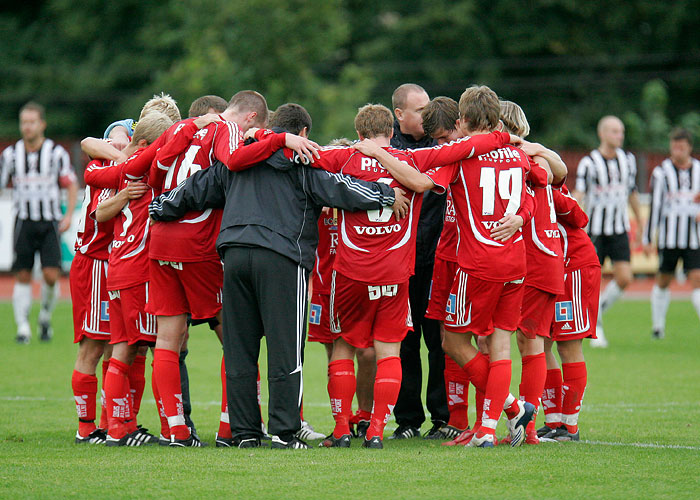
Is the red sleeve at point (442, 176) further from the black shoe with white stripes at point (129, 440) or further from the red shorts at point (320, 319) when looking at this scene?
the black shoe with white stripes at point (129, 440)

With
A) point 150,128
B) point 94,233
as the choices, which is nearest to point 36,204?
point 94,233

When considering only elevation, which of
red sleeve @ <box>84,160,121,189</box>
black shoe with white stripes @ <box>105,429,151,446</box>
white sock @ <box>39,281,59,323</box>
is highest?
red sleeve @ <box>84,160,121,189</box>

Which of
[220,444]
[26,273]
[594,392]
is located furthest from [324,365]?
[220,444]

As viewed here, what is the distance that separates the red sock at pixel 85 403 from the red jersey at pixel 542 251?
3.00 meters

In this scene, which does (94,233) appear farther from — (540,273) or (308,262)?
(540,273)

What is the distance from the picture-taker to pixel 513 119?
6.60 metres

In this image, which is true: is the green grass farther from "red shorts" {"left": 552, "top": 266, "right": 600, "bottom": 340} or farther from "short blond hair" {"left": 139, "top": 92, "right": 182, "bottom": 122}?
"short blond hair" {"left": 139, "top": 92, "right": 182, "bottom": 122}

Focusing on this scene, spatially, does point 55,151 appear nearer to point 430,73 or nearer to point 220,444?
point 220,444

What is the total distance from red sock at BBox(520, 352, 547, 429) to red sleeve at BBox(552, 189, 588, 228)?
3.25ft

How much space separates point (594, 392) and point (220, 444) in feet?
13.7

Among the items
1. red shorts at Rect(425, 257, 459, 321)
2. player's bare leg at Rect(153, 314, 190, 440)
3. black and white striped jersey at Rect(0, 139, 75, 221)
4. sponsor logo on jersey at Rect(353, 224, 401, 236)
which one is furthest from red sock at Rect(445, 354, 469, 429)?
black and white striped jersey at Rect(0, 139, 75, 221)

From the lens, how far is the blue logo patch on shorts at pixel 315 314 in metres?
6.62

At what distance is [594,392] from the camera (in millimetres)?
9055

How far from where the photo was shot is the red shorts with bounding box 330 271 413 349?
611 cm
